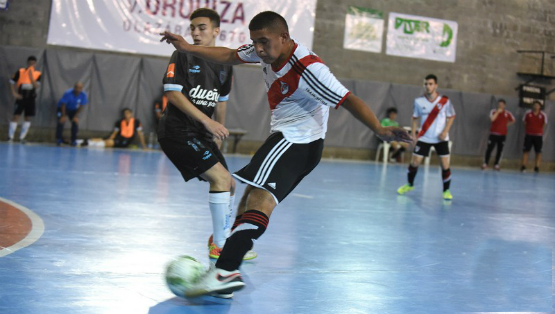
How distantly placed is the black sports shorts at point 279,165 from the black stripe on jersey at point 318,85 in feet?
1.42

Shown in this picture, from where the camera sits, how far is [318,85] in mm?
3971

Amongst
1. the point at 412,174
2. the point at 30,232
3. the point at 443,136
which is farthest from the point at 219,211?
the point at 443,136

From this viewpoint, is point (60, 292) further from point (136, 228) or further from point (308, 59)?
point (136, 228)

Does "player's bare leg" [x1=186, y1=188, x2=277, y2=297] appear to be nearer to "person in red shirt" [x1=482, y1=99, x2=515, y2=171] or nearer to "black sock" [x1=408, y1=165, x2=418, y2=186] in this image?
"black sock" [x1=408, y1=165, x2=418, y2=186]

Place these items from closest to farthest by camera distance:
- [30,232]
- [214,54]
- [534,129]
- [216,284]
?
[216,284], [214,54], [30,232], [534,129]

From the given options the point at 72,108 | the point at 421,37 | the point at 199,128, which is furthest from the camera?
the point at 421,37

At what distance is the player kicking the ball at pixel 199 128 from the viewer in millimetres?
4945

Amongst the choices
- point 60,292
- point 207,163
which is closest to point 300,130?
point 207,163

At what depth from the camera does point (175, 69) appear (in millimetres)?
5008

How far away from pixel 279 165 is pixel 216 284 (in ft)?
2.72

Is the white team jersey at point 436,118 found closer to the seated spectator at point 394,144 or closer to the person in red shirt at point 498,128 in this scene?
the seated spectator at point 394,144

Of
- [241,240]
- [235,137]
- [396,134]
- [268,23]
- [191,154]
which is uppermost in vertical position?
[268,23]

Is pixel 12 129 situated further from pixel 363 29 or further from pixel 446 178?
pixel 446 178

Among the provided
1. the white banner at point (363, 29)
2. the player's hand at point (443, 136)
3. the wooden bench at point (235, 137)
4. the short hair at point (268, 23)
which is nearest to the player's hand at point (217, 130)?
the short hair at point (268, 23)
